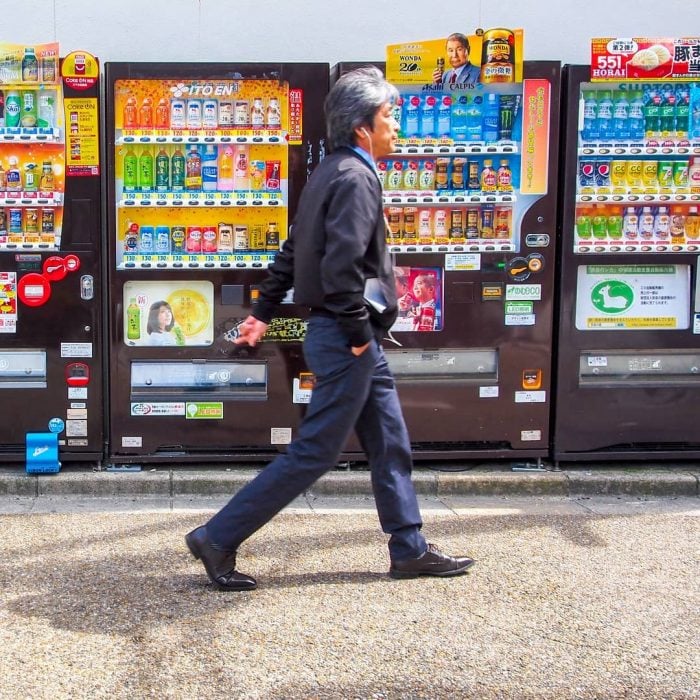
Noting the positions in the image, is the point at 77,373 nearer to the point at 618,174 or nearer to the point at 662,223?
the point at 618,174

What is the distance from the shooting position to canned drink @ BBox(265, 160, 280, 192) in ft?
17.7

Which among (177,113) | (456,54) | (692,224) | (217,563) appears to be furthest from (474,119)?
(217,563)

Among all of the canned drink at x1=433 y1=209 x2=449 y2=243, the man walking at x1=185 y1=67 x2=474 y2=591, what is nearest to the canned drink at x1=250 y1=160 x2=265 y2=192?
the canned drink at x1=433 y1=209 x2=449 y2=243

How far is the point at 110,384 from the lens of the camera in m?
5.46

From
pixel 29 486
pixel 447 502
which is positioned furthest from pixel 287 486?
pixel 29 486

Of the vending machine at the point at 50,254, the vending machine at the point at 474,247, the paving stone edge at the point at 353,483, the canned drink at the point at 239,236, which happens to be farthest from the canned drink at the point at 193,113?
the paving stone edge at the point at 353,483

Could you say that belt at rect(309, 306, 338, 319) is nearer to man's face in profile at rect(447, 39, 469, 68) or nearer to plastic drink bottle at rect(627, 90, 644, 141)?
man's face in profile at rect(447, 39, 469, 68)

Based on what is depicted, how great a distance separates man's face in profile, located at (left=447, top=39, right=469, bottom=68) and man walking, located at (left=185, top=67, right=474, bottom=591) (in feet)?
5.59

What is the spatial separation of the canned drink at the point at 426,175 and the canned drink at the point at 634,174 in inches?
48.0

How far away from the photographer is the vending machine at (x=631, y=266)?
5469 mm

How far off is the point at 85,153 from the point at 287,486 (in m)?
2.68

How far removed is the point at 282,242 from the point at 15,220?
1574 millimetres

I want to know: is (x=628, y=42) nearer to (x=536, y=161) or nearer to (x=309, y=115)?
(x=536, y=161)

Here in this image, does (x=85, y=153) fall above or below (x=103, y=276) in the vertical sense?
above
